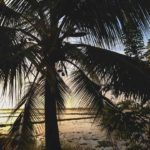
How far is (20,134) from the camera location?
4.97 meters

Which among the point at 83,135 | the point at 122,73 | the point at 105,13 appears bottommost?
the point at 83,135

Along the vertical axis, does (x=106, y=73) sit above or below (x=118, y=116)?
above

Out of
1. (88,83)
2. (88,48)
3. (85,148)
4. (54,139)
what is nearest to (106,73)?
(88,48)

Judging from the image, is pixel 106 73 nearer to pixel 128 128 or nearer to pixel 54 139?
pixel 128 128

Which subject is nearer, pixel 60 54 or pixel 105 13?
pixel 105 13

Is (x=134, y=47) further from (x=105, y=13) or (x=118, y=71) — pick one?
(x=105, y=13)

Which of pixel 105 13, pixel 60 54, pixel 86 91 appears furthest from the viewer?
pixel 86 91

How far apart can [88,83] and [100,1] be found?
187 cm

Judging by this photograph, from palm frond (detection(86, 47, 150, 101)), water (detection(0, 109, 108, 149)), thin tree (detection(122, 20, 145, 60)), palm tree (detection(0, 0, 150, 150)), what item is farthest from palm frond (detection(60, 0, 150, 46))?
water (detection(0, 109, 108, 149))

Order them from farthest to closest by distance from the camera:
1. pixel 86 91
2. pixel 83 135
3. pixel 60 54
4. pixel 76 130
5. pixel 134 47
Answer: pixel 76 130, pixel 83 135, pixel 134 47, pixel 86 91, pixel 60 54

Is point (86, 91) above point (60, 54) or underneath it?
underneath

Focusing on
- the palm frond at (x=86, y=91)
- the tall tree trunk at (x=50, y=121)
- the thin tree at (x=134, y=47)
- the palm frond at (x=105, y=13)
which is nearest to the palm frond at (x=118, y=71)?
the palm frond at (x=105, y=13)

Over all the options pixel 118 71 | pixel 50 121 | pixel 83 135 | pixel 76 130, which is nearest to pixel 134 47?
pixel 118 71

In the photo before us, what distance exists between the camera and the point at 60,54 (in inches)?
188
